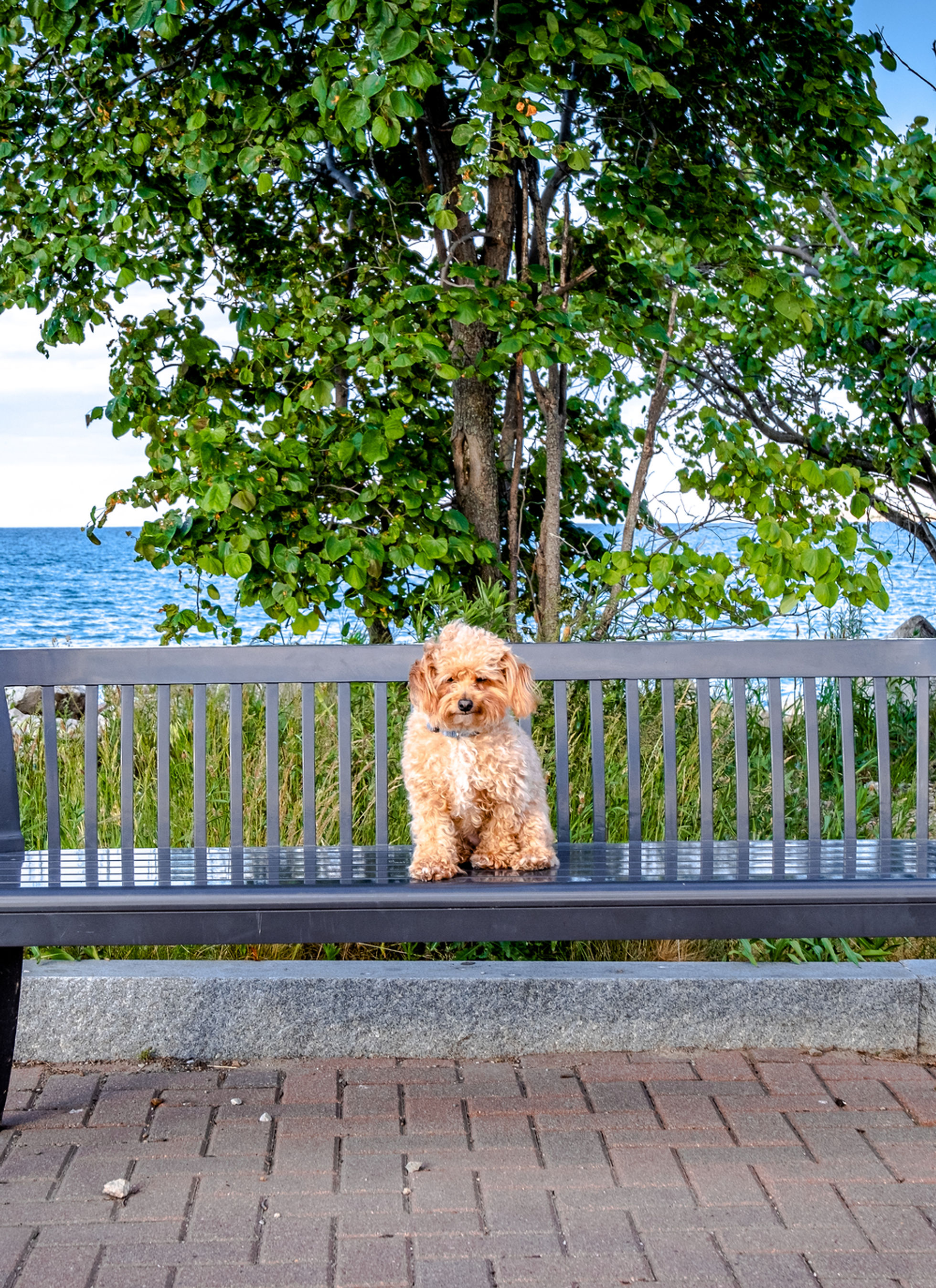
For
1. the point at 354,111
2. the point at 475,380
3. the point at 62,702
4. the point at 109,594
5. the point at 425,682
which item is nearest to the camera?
the point at 425,682

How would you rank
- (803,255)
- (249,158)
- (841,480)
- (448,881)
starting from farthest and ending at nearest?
(803,255), (841,480), (249,158), (448,881)

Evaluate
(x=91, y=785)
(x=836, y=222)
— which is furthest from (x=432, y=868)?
(x=836, y=222)

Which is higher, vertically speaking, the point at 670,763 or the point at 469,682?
the point at 469,682

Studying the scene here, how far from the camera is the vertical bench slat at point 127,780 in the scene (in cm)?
357

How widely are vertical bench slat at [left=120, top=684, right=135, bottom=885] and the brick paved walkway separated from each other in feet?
2.23

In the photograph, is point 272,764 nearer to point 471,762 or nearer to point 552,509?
point 471,762

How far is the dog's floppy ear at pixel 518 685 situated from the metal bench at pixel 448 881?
0.44 m

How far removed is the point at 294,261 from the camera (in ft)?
20.2

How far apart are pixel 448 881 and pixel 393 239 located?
411 centimetres

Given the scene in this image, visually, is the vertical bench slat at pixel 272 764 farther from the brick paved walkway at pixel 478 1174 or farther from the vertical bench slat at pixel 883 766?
the vertical bench slat at pixel 883 766

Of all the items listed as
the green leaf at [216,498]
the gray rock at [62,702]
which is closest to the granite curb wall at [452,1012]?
the green leaf at [216,498]

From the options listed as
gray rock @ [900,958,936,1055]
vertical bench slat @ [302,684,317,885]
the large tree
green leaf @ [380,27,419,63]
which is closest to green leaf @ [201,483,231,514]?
the large tree

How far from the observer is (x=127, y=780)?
12.0 ft

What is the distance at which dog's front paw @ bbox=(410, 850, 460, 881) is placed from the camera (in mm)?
3127
